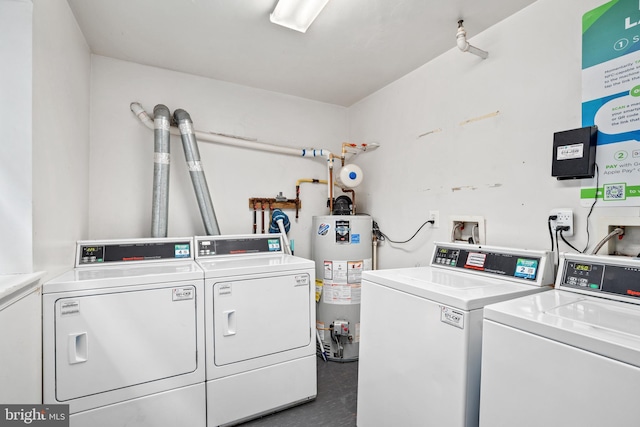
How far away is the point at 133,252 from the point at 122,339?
2.09ft

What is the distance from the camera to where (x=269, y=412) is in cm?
183

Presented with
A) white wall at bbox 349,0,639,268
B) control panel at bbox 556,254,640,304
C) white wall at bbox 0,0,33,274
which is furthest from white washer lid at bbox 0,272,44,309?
white wall at bbox 349,0,639,268

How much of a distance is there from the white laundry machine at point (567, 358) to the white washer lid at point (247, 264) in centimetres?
118

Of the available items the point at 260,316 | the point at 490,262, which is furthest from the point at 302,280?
the point at 490,262

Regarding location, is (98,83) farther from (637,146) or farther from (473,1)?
(637,146)

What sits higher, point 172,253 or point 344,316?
point 172,253

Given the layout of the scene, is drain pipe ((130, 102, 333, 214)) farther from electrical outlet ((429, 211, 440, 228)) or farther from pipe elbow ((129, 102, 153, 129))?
electrical outlet ((429, 211, 440, 228))

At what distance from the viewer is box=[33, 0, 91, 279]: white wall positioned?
124cm

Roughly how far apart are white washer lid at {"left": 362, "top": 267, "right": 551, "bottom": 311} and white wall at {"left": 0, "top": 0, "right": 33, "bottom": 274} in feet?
4.85

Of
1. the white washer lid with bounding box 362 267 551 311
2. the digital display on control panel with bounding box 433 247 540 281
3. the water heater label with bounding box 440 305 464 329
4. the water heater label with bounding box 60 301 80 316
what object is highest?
the digital display on control panel with bounding box 433 247 540 281

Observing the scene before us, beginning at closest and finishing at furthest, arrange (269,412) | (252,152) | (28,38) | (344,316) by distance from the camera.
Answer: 1. (28,38)
2. (269,412)
3. (344,316)
4. (252,152)

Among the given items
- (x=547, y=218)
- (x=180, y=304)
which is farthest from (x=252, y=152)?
(x=547, y=218)

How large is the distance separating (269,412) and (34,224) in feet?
5.20

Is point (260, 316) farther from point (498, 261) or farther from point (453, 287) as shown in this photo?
point (498, 261)
